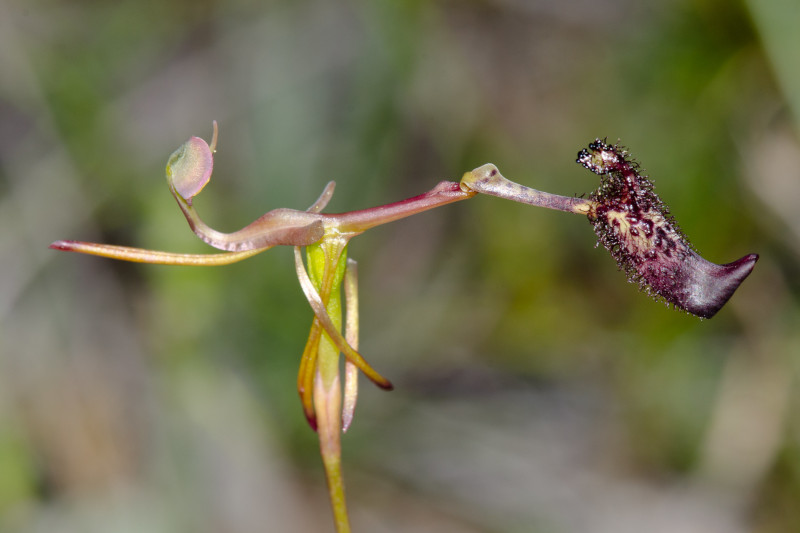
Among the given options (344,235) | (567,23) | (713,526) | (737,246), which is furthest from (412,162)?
(344,235)

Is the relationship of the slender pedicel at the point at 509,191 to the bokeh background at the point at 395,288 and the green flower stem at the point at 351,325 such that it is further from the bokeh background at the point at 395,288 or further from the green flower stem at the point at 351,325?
the bokeh background at the point at 395,288

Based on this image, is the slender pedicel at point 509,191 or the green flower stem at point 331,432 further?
the green flower stem at point 331,432

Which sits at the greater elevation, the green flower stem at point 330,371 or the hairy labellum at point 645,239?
the hairy labellum at point 645,239

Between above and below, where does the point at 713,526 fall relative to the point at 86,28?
below

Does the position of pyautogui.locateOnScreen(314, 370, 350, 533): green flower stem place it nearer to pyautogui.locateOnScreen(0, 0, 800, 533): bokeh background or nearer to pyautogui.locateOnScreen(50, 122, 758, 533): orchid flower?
pyautogui.locateOnScreen(50, 122, 758, 533): orchid flower

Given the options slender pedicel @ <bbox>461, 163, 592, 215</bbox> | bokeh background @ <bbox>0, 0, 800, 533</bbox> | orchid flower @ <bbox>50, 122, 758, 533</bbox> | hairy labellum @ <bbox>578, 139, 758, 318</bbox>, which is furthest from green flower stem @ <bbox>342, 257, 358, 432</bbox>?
bokeh background @ <bbox>0, 0, 800, 533</bbox>

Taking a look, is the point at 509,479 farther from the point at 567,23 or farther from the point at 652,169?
the point at 567,23

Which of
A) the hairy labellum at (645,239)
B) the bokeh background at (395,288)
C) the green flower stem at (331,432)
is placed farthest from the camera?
the bokeh background at (395,288)

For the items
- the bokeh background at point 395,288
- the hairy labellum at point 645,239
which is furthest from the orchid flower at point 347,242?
the bokeh background at point 395,288
